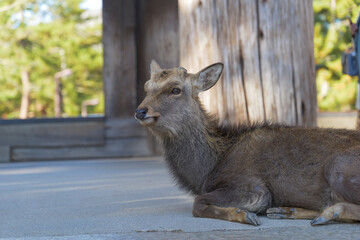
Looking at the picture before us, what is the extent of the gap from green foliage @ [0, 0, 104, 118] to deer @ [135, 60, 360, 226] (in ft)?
114

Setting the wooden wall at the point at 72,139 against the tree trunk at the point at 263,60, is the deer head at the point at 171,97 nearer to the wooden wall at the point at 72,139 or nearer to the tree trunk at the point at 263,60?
the tree trunk at the point at 263,60

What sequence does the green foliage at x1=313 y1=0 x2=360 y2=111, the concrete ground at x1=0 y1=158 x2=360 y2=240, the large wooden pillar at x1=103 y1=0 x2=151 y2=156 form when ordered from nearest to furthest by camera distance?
the concrete ground at x1=0 y1=158 x2=360 y2=240, the large wooden pillar at x1=103 y1=0 x2=151 y2=156, the green foliage at x1=313 y1=0 x2=360 y2=111

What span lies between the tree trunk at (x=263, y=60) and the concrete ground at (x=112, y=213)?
1.43m

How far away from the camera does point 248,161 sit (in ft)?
14.1

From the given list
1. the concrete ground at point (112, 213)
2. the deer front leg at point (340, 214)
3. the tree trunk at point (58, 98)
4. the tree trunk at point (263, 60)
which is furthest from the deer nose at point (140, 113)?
the tree trunk at point (58, 98)

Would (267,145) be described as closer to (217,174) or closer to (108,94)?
(217,174)

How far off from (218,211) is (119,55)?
665cm

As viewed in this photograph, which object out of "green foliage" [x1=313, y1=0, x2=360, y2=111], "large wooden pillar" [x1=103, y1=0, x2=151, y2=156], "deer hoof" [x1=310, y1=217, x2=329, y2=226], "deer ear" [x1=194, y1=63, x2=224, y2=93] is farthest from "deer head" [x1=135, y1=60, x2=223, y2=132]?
"green foliage" [x1=313, y1=0, x2=360, y2=111]

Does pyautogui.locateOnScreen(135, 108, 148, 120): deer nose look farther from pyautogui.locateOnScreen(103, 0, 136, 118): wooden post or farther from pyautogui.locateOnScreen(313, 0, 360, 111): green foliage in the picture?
pyautogui.locateOnScreen(313, 0, 360, 111): green foliage

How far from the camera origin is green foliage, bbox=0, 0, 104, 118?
39.8 metres

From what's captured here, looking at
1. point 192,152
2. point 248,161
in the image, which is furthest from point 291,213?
point 192,152

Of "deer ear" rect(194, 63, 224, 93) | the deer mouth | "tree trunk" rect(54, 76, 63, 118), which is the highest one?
"tree trunk" rect(54, 76, 63, 118)

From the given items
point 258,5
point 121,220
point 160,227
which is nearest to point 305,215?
point 160,227

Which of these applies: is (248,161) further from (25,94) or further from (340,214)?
(25,94)
